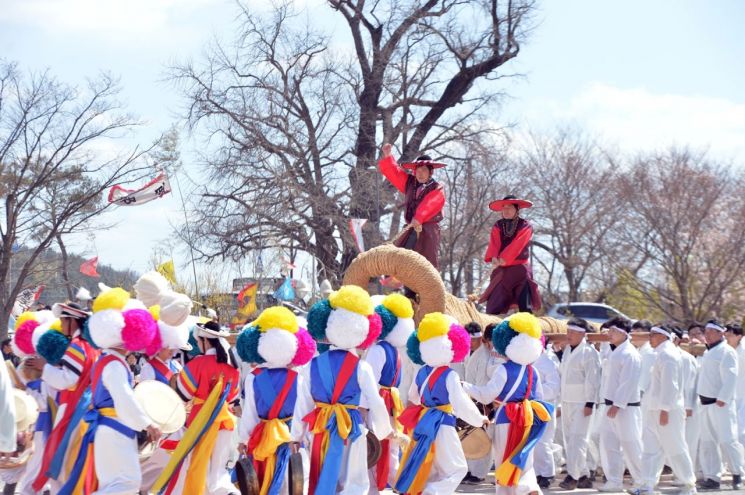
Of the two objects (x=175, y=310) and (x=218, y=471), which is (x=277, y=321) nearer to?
(x=175, y=310)

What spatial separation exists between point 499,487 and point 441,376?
1170 millimetres

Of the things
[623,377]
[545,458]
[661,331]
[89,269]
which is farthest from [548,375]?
[89,269]

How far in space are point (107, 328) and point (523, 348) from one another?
11.3 ft

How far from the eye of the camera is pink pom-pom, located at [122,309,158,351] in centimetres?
738

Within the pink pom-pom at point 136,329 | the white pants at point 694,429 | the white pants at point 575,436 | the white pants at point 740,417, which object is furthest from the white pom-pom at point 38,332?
the white pants at point 740,417

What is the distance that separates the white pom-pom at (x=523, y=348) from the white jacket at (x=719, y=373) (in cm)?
445

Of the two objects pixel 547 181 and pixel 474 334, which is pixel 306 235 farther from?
pixel 474 334

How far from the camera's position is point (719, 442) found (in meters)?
12.0

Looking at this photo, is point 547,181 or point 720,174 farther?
point 547,181

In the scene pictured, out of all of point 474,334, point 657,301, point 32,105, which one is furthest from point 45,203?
point 657,301

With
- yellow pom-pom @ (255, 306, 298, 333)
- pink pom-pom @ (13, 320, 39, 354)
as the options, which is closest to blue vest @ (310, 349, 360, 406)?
yellow pom-pom @ (255, 306, 298, 333)

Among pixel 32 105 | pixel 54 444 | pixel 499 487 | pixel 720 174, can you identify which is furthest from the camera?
pixel 720 174

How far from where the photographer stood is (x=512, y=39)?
26.4 m

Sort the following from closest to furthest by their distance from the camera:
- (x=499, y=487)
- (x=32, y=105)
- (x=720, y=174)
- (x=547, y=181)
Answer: (x=499, y=487) → (x=32, y=105) → (x=720, y=174) → (x=547, y=181)
